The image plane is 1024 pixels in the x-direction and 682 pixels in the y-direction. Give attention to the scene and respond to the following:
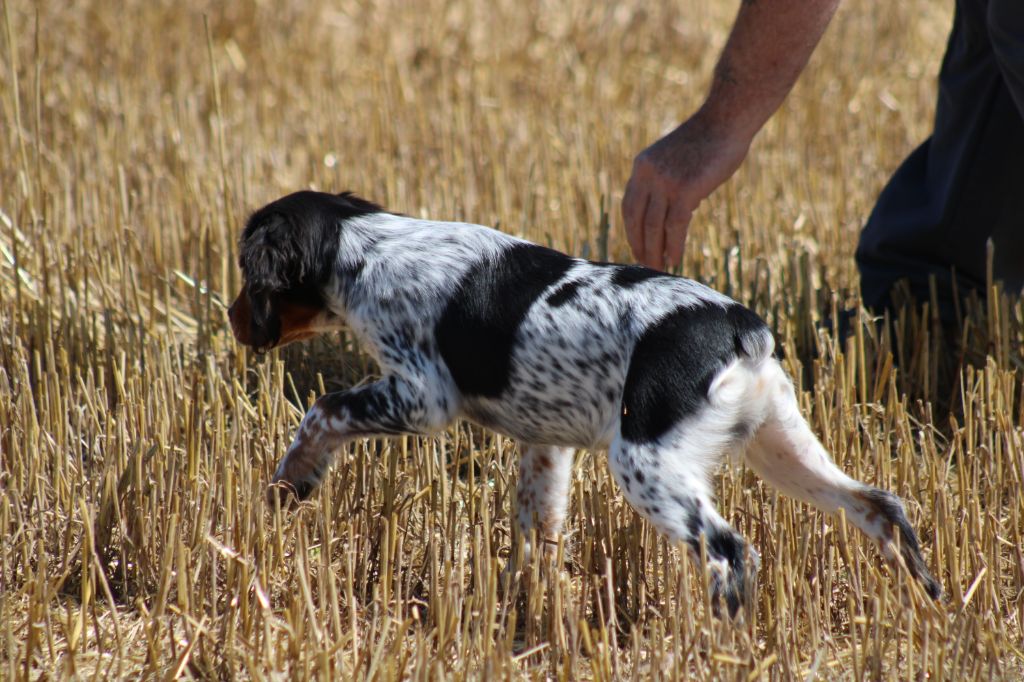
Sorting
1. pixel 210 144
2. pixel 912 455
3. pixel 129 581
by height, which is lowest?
pixel 129 581

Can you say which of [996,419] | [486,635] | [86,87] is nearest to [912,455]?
[996,419]

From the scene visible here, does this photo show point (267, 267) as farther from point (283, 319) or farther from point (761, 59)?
point (761, 59)

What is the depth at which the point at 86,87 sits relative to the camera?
7160 mm

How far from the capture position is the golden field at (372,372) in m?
2.88

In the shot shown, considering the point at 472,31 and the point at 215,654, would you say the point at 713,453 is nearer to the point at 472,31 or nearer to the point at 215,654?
the point at 215,654

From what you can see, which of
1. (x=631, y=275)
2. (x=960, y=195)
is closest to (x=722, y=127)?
(x=631, y=275)

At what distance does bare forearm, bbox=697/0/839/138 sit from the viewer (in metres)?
3.92

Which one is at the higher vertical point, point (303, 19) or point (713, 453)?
point (303, 19)

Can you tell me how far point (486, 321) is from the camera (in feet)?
10.1

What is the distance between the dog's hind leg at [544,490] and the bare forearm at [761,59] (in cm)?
117

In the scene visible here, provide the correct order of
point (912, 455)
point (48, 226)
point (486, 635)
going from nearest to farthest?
point (486, 635)
point (912, 455)
point (48, 226)

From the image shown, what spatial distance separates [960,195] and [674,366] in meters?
2.15

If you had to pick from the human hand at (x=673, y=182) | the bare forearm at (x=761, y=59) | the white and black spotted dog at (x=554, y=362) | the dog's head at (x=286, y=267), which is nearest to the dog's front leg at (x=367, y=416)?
the white and black spotted dog at (x=554, y=362)

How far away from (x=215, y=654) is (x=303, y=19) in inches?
249
